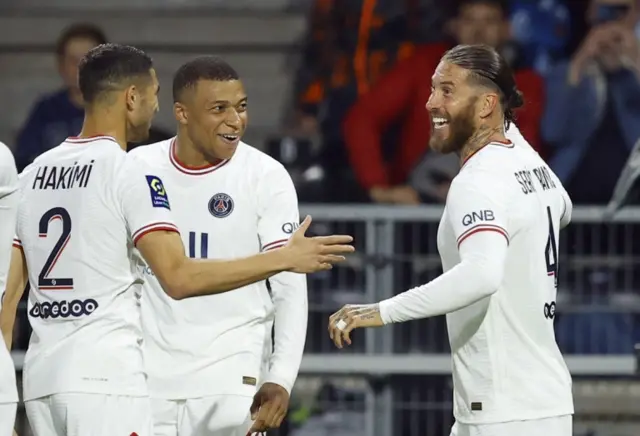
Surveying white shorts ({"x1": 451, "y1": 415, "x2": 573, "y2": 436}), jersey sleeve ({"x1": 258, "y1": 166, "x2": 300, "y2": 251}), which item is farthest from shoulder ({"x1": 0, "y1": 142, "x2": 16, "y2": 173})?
white shorts ({"x1": 451, "y1": 415, "x2": 573, "y2": 436})

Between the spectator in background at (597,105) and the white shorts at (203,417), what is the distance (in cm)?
430

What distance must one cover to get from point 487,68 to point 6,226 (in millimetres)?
1719

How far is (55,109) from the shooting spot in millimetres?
9555

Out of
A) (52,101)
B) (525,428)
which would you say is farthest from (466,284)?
(52,101)

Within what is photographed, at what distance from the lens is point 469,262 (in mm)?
4895

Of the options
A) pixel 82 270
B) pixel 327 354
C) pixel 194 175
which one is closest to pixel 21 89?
pixel 327 354

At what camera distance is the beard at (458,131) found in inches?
209

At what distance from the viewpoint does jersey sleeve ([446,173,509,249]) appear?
4953 millimetres

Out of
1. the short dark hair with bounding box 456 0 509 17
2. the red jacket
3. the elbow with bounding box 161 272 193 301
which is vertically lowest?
the elbow with bounding box 161 272 193 301

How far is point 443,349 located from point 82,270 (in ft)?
13.1

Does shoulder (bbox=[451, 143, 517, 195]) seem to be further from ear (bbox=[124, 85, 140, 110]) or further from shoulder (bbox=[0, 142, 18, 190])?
shoulder (bbox=[0, 142, 18, 190])

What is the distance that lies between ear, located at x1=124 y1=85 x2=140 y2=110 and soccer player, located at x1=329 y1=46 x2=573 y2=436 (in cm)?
100

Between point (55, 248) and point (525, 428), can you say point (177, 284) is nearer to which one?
point (55, 248)

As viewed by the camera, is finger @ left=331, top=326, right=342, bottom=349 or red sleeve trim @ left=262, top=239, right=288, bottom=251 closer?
finger @ left=331, top=326, right=342, bottom=349
